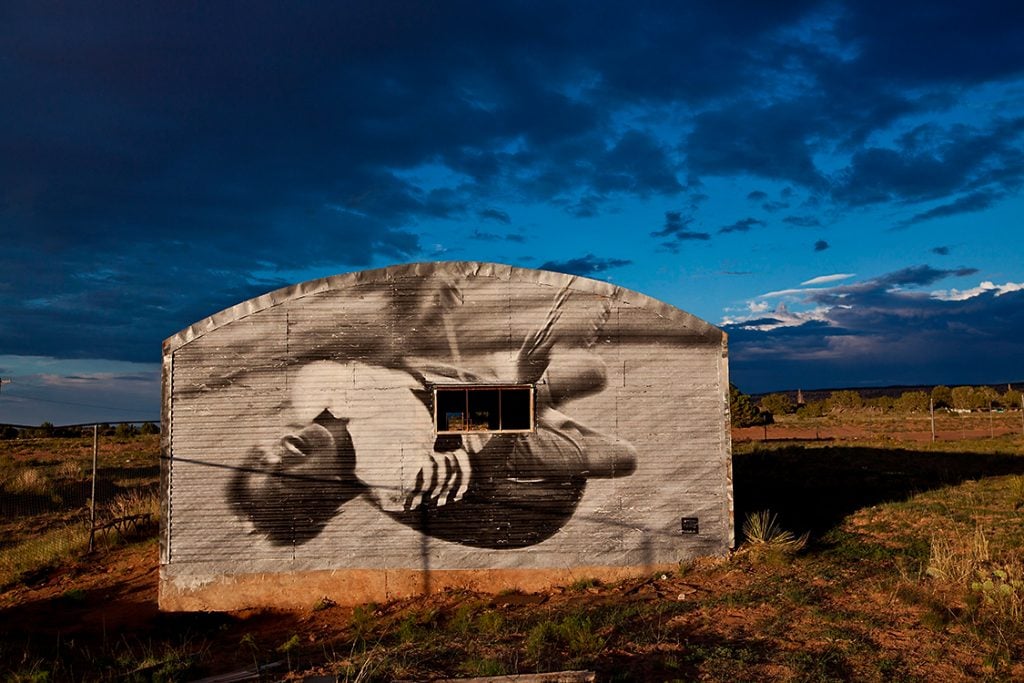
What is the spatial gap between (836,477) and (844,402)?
2035 inches

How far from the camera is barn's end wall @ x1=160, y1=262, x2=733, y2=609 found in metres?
11.2

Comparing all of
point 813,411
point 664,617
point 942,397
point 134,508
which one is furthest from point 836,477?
point 942,397

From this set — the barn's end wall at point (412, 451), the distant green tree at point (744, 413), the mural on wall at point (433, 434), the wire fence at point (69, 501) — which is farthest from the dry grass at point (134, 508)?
the distant green tree at point (744, 413)

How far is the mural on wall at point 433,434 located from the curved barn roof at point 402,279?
0.58 feet

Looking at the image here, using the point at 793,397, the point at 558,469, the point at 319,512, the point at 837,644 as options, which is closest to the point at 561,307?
the point at 558,469

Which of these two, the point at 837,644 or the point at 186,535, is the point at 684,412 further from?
the point at 186,535

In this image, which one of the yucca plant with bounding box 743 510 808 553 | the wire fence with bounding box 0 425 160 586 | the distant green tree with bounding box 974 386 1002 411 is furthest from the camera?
the distant green tree with bounding box 974 386 1002 411

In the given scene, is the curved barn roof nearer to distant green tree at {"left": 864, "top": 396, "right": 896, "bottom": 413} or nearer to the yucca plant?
the yucca plant

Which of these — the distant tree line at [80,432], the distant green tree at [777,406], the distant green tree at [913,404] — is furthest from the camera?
the distant green tree at [777,406]

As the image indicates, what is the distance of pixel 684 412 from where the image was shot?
1171 centimetres

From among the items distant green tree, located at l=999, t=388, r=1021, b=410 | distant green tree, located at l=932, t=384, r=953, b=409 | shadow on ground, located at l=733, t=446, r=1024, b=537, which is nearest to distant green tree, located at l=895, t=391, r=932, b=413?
distant green tree, located at l=932, t=384, r=953, b=409

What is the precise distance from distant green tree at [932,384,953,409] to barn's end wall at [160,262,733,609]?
6260 centimetres

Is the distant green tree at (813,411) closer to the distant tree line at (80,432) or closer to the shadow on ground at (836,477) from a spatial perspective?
the shadow on ground at (836,477)

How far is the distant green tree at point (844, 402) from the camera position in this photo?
64688 mm
